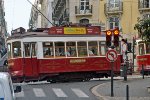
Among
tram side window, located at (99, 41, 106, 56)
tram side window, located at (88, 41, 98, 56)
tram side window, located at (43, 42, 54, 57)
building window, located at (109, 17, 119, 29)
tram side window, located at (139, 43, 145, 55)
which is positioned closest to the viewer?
tram side window, located at (43, 42, 54, 57)

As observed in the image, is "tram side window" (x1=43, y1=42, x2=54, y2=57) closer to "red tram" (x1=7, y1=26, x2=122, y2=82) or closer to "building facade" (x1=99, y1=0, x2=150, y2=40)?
"red tram" (x1=7, y1=26, x2=122, y2=82)

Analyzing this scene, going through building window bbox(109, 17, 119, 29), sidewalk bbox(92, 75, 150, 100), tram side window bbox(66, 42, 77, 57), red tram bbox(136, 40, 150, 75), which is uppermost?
building window bbox(109, 17, 119, 29)

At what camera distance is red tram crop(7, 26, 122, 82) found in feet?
97.8

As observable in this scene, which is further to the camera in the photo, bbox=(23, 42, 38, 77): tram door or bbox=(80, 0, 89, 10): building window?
bbox=(80, 0, 89, 10): building window

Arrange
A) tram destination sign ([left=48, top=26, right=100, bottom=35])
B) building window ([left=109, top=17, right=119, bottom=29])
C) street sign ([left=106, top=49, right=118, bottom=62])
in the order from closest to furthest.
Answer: street sign ([left=106, top=49, right=118, bottom=62]) < tram destination sign ([left=48, top=26, right=100, bottom=35]) < building window ([left=109, top=17, right=119, bottom=29])

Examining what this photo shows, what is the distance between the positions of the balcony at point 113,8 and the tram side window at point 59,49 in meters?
34.0

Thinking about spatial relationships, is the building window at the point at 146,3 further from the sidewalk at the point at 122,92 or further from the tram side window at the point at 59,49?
the sidewalk at the point at 122,92

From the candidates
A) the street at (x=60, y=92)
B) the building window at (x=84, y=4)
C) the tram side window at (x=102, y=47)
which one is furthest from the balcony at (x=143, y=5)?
the street at (x=60, y=92)

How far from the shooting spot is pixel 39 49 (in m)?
29.8

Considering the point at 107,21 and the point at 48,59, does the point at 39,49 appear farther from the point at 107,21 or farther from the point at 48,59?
the point at 107,21

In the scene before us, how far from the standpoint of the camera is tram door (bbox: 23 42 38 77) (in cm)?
2975

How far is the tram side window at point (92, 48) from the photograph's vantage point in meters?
31.1

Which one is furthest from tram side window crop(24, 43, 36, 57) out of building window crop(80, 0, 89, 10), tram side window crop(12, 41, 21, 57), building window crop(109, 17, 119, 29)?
building window crop(80, 0, 89, 10)

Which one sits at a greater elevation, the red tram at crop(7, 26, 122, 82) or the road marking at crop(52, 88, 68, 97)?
the red tram at crop(7, 26, 122, 82)
